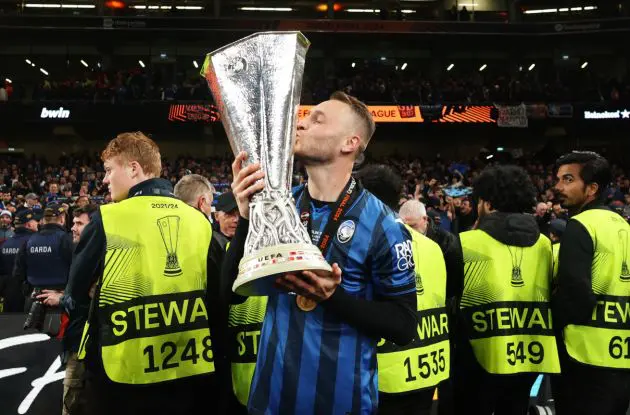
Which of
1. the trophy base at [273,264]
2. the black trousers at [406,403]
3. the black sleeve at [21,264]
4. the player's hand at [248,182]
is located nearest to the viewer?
the trophy base at [273,264]

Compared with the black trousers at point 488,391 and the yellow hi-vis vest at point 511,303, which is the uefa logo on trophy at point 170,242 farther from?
the black trousers at point 488,391

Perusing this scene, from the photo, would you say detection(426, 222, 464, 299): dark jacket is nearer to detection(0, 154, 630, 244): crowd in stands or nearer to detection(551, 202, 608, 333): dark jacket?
detection(551, 202, 608, 333): dark jacket

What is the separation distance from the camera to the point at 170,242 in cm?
325

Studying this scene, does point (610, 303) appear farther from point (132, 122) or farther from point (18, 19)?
point (18, 19)

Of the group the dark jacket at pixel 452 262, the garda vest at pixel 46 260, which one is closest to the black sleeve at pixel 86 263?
the dark jacket at pixel 452 262

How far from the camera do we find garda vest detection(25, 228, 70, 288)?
7.86 meters

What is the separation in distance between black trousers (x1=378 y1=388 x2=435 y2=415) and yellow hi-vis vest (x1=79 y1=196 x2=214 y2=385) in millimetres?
888

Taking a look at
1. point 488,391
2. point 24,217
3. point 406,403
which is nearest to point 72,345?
point 406,403

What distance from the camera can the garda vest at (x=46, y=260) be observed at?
7.86 metres

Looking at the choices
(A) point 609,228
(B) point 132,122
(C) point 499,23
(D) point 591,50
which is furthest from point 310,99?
(A) point 609,228

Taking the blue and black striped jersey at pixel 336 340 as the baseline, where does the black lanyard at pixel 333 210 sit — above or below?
above

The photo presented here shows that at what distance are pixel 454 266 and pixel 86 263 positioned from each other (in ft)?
6.72

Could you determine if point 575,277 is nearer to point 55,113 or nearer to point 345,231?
point 345,231

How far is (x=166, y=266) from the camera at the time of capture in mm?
3227
